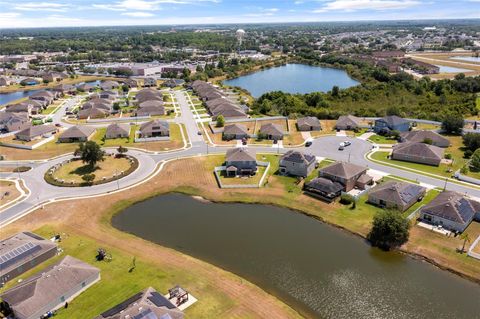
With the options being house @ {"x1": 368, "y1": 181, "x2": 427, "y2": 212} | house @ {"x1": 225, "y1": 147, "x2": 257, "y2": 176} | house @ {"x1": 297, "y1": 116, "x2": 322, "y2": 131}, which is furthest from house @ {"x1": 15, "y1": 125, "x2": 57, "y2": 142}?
house @ {"x1": 368, "y1": 181, "x2": 427, "y2": 212}

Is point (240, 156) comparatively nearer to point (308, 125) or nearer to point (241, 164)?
point (241, 164)

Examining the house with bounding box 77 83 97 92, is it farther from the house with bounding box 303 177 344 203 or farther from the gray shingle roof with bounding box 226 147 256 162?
the house with bounding box 303 177 344 203

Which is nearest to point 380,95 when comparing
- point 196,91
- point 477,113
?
point 477,113

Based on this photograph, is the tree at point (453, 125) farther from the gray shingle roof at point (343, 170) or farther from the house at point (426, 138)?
the gray shingle roof at point (343, 170)

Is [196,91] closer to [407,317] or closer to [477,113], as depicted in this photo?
[477,113]

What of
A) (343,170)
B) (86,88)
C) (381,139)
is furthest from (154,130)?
(86,88)
